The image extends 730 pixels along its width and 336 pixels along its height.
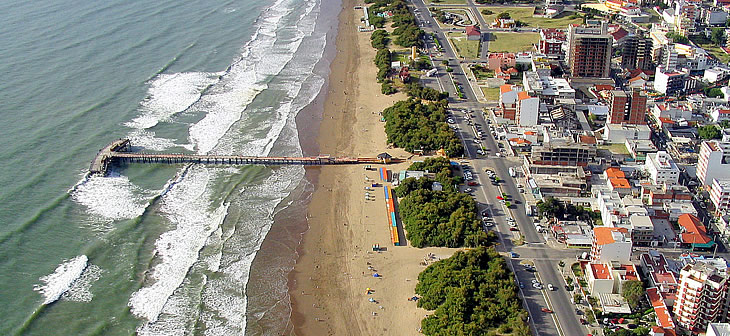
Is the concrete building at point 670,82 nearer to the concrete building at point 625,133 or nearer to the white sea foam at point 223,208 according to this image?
the concrete building at point 625,133


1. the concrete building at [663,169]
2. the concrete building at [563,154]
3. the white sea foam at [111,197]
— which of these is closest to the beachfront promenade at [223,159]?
the white sea foam at [111,197]

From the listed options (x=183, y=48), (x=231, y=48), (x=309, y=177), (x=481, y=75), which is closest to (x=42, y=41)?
(x=183, y=48)

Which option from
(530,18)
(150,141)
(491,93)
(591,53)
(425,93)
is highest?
(591,53)

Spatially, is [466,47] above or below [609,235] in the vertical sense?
above

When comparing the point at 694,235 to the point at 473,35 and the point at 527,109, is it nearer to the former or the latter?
the point at 527,109

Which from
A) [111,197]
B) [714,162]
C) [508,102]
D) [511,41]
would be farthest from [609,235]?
[511,41]

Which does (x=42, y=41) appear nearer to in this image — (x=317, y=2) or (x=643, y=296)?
(x=317, y=2)

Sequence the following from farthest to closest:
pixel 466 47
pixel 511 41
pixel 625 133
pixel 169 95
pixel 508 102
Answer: pixel 511 41 < pixel 466 47 < pixel 169 95 < pixel 508 102 < pixel 625 133
